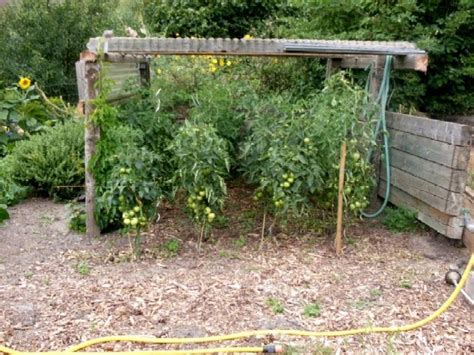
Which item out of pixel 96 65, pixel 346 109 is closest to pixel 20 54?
pixel 96 65

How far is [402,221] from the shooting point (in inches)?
174

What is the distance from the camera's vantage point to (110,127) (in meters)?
4.01

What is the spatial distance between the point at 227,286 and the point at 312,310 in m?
0.60

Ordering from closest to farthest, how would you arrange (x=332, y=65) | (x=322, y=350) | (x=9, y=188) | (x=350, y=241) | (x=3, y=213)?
(x=322, y=350), (x=350, y=241), (x=3, y=213), (x=9, y=188), (x=332, y=65)

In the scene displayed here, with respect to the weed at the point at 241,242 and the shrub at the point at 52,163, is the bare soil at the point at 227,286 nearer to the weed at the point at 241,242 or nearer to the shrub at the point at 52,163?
the weed at the point at 241,242

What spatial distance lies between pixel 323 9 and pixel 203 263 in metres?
3.39

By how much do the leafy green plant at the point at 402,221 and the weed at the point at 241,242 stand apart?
4.14ft

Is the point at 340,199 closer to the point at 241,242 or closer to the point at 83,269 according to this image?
the point at 241,242

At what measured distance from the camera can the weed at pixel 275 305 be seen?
3154mm

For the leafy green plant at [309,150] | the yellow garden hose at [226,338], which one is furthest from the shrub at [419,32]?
the yellow garden hose at [226,338]

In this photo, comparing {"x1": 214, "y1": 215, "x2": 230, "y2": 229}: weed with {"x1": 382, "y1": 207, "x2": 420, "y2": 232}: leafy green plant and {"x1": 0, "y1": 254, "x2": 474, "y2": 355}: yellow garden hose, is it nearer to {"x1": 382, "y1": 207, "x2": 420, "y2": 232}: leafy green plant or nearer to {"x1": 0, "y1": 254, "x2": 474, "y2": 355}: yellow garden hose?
{"x1": 382, "y1": 207, "x2": 420, "y2": 232}: leafy green plant

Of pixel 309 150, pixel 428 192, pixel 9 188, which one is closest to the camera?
pixel 309 150

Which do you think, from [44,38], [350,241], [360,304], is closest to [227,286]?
[360,304]

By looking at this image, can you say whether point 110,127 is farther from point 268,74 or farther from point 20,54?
point 20,54
